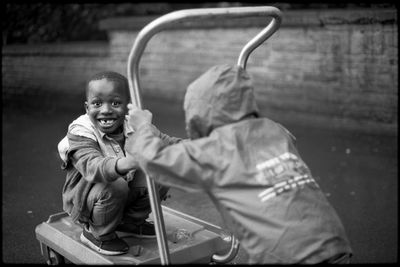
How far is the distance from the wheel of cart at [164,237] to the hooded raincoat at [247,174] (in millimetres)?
263

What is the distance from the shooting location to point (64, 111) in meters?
8.64

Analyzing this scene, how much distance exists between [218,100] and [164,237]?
2.09ft

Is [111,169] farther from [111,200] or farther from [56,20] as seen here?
[56,20]

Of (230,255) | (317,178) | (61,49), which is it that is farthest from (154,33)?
(61,49)

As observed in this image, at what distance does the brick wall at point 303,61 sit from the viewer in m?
6.39

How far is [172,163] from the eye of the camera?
2.12 meters

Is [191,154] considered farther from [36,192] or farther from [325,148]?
[325,148]

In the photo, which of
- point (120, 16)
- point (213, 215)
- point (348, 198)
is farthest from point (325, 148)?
point (120, 16)

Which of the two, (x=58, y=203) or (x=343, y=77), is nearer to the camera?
(x=58, y=203)

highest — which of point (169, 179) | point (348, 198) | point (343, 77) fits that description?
point (169, 179)

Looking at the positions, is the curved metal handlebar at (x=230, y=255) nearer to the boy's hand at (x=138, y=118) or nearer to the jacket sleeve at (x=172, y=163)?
the jacket sleeve at (x=172, y=163)

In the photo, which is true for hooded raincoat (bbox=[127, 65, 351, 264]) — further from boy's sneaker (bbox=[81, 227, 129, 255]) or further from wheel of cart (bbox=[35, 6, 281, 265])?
boy's sneaker (bbox=[81, 227, 129, 255])

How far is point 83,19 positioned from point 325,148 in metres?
5.77

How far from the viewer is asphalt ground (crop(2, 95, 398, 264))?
13.1 ft
